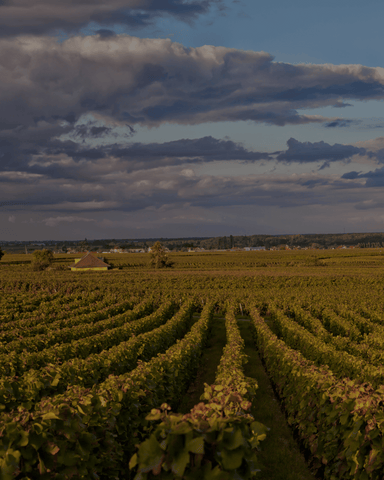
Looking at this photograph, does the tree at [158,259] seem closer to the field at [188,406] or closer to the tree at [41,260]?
the tree at [41,260]

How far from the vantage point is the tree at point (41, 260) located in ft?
288

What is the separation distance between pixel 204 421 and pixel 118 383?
4.25 meters

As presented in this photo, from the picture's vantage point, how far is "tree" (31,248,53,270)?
8768 centimetres

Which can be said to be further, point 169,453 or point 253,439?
point 253,439

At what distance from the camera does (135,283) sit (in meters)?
49.0

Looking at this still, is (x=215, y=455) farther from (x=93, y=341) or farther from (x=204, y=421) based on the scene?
(x=93, y=341)

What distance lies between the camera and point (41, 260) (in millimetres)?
90562

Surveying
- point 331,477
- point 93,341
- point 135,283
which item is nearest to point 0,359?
point 93,341

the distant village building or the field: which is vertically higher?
the field

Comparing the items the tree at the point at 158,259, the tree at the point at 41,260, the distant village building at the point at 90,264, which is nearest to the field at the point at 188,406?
the distant village building at the point at 90,264

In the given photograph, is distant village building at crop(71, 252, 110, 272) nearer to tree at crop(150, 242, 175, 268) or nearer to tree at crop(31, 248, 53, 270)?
tree at crop(31, 248, 53, 270)

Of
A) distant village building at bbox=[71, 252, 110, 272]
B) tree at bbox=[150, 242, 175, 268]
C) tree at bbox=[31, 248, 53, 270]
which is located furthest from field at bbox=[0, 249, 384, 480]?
tree at bbox=[31, 248, 53, 270]

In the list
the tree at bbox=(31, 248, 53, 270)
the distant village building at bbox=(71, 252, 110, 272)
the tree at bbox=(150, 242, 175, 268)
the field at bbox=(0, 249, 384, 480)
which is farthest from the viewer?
the tree at bbox=(150, 242, 175, 268)

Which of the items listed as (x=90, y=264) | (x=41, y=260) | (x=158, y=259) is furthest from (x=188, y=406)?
(x=41, y=260)
